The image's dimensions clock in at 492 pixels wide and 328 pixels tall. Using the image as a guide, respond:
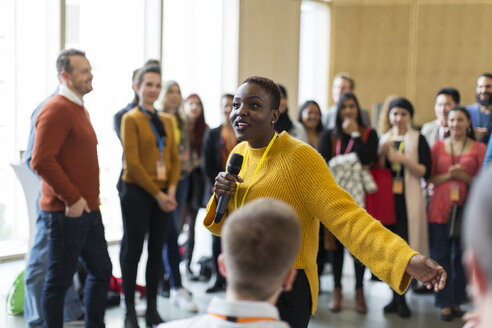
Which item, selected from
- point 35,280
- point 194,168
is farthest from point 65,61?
point 194,168

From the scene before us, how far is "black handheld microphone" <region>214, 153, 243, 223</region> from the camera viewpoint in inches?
85.4

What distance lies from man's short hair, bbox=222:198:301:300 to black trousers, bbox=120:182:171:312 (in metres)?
2.73

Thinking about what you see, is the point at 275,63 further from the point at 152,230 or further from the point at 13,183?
the point at 152,230

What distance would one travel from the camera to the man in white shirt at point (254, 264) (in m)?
1.29

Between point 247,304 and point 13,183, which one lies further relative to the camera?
point 13,183

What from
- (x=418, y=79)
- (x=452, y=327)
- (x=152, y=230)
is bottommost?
(x=452, y=327)

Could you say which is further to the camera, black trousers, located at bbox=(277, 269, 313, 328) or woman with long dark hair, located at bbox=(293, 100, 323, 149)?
woman with long dark hair, located at bbox=(293, 100, 323, 149)

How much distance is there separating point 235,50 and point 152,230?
476 cm

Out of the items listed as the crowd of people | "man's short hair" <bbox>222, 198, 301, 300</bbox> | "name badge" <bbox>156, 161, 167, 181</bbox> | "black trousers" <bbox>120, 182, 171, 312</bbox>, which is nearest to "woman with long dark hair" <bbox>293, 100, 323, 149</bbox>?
the crowd of people

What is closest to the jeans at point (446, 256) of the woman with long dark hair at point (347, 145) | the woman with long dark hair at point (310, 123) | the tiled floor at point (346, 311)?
the tiled floor at point (346, 311)

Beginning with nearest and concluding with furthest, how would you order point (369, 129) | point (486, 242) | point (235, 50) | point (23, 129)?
point (486, 242)
point (369, 129)
point (23, 129)
point (235, 50)

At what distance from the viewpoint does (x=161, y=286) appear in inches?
197

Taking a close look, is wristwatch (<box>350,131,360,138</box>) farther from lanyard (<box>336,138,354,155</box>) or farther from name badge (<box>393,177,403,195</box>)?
name badge (<box>393,177,403,195</box>)

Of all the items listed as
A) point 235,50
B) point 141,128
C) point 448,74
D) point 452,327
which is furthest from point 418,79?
point 141,128
